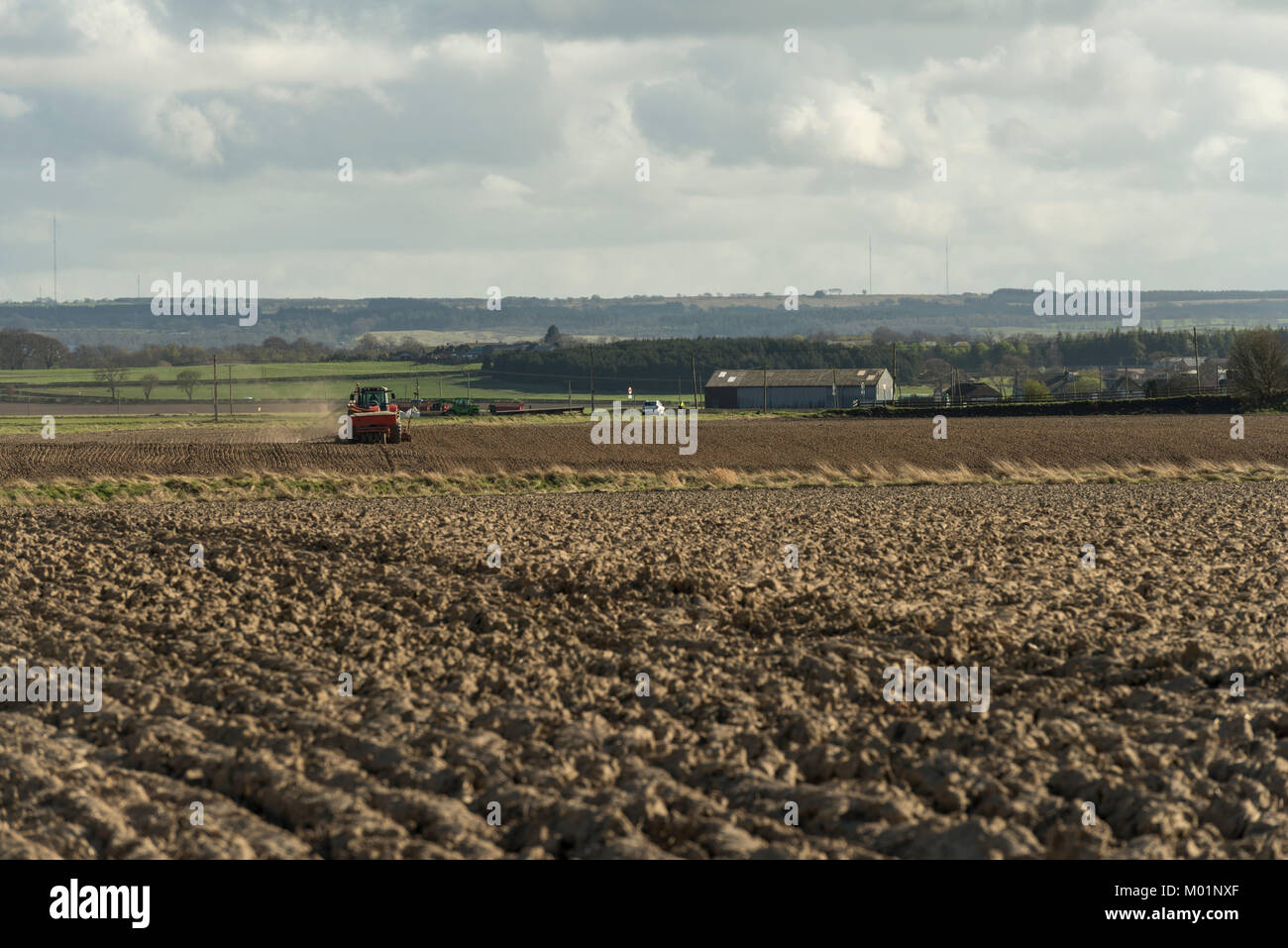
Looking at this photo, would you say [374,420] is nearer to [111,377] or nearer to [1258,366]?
[1258,366]

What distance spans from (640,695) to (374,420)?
127 ft

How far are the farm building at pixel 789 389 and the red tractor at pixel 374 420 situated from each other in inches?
2893

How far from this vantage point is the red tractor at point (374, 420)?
161 ft

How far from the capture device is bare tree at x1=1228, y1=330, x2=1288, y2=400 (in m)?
75.2

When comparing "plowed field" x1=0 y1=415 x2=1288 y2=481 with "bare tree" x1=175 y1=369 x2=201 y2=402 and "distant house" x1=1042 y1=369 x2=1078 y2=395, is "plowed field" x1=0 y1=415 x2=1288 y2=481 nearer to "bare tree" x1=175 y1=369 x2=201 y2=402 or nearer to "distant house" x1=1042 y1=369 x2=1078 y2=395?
"distant house" x1=1042 y1=369 x2=1078 y2=395

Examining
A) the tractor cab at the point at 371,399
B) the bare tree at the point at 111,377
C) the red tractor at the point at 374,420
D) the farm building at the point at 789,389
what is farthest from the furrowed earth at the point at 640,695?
the bare tree at the point at 111,377

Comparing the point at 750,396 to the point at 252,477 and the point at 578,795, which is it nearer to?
the point at 252,477

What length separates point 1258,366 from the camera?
7544 cm

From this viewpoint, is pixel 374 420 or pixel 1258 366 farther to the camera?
pixel 1258 366

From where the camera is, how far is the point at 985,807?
9.23m

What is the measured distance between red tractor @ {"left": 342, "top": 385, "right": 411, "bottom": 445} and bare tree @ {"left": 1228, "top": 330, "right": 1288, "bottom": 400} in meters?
49.6

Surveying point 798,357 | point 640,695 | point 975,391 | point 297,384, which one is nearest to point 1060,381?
point 975,391
